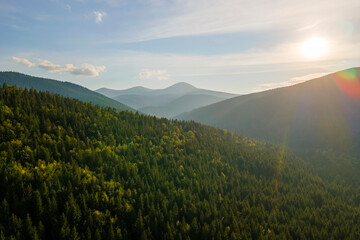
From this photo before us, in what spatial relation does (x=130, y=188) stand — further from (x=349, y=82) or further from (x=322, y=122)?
(x=349, y=82)

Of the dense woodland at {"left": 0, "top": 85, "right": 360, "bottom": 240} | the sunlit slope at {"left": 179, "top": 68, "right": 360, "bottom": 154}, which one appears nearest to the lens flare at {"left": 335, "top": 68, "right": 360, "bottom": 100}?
the sunlit slope at {"left": 179, "top": 68, "right": 360, "bottom": 154}

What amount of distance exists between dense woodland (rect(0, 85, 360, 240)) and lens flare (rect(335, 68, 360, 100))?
397 feet

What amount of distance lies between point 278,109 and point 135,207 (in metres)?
189

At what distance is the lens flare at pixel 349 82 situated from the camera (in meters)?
163

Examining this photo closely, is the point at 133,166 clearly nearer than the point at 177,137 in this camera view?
Yes

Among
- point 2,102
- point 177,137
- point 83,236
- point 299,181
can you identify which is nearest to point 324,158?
point 299,181

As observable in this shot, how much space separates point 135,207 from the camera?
3497 centimetres

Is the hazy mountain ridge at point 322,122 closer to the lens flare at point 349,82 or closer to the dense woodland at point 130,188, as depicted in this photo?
the lens flare at point 349,82

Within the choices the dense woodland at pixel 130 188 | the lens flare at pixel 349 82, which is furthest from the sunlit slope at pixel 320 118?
the dense woodland at pixel 130 188

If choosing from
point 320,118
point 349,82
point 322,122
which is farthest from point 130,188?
point 349,82

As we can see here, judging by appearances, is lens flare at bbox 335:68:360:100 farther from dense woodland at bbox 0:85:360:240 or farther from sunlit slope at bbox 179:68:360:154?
dense woodland at bbox 0:85:360:240

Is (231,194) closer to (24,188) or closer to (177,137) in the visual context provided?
(177,137)

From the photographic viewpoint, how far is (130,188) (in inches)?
1569

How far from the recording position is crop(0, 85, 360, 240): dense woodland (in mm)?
27328
